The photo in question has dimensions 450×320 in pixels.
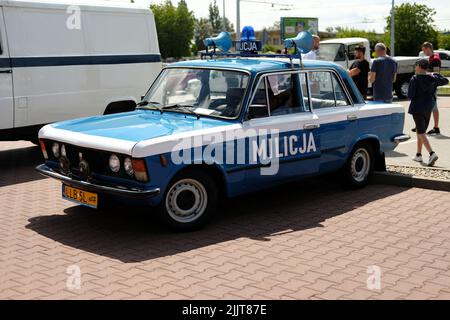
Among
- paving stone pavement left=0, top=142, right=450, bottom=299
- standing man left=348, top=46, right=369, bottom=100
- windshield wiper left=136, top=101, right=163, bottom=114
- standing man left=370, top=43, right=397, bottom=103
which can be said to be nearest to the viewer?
paving stone pavement left=0, top=142, right=450, bottom=299

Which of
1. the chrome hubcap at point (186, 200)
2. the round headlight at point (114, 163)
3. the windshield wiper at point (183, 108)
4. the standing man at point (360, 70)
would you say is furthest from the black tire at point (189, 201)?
the standing man at point (360, 70)

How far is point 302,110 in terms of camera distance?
7.15 m

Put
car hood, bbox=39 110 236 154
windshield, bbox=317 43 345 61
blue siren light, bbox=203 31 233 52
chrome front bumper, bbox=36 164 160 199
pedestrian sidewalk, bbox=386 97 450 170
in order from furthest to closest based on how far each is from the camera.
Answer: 1. windshield, bbox=317 43 345 61
2. pedestrian sidewalk, bbox=386 97 450 170
3. blue siren light, bbox=203 31 233 52
4. car hood, bbox=39 110 236 154
5. chrome front bumper, bbox=36 164 160 199

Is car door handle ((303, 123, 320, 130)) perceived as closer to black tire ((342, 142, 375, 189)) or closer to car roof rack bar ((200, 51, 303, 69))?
car roof rack bar ((200, 51, 303, 69))

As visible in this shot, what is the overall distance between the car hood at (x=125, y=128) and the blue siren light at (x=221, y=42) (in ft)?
5.26

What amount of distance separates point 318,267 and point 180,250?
1.29m

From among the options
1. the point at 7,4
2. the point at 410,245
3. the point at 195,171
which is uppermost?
the point at 7,4

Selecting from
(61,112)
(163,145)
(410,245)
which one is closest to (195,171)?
(163,145)

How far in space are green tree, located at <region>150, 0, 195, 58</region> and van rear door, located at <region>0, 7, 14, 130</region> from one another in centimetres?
6671

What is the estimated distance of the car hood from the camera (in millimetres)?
5801

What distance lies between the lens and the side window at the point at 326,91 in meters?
7.38
